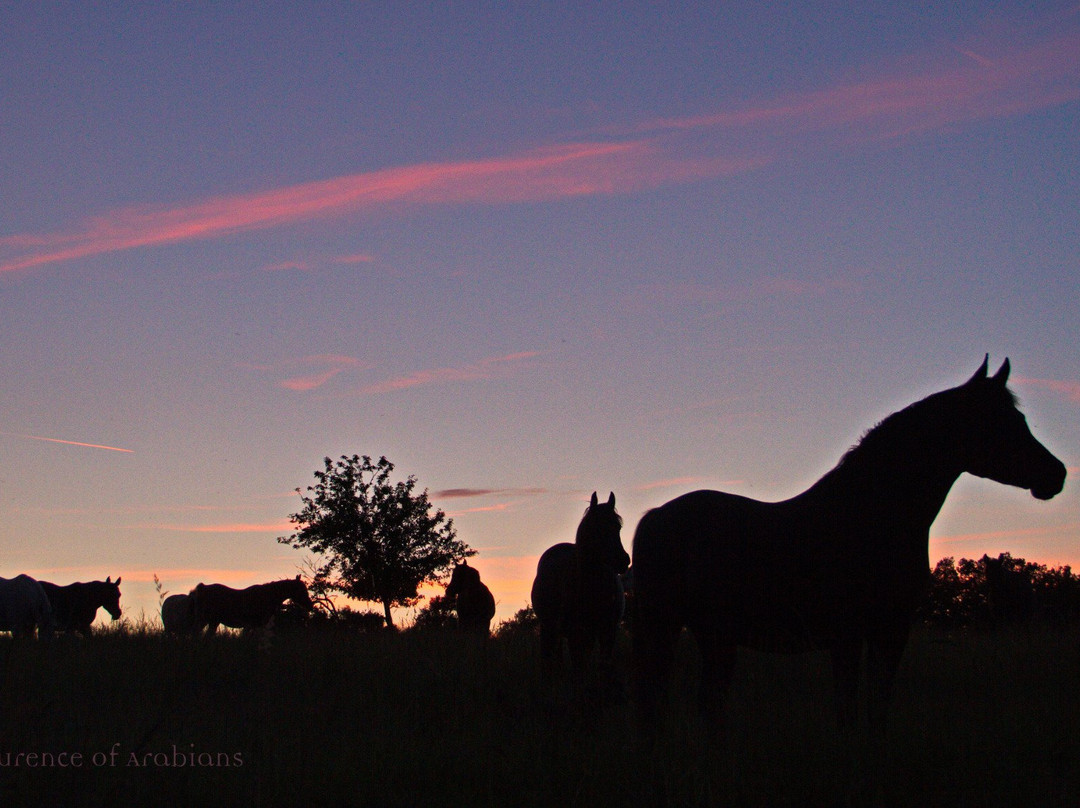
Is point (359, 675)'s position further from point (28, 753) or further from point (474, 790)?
point (474, 790)

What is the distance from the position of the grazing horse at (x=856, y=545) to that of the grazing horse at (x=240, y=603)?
16817 millimetres

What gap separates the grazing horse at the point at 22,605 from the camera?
1788 cm

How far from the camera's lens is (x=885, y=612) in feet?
19.2

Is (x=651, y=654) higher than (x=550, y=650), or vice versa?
(x=651, y=654)

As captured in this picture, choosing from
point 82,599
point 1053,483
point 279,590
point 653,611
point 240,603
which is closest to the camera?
point 1053,483

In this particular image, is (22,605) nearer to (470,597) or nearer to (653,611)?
(470,597)

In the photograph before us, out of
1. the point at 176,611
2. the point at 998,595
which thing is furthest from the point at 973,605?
the point at 176,611

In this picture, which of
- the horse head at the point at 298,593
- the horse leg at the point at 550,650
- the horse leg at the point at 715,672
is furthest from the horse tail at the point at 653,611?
the horse head at the point at 298,593

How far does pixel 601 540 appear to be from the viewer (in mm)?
10031

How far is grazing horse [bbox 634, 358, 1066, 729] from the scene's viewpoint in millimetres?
5902

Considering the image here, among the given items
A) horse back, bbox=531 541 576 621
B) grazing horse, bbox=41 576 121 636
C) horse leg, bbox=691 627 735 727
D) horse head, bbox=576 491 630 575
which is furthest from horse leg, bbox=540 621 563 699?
grazing horse, bbox=41 576 121 636

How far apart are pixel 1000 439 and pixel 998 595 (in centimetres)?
1191

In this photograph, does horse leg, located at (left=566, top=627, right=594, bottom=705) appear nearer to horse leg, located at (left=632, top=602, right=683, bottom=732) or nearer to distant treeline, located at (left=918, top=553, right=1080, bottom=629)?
horse leg, located at (left=632, top=602, right=683, bottom=732)

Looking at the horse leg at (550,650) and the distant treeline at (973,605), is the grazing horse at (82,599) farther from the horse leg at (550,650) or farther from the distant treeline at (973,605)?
the horse leg at (550,650)
